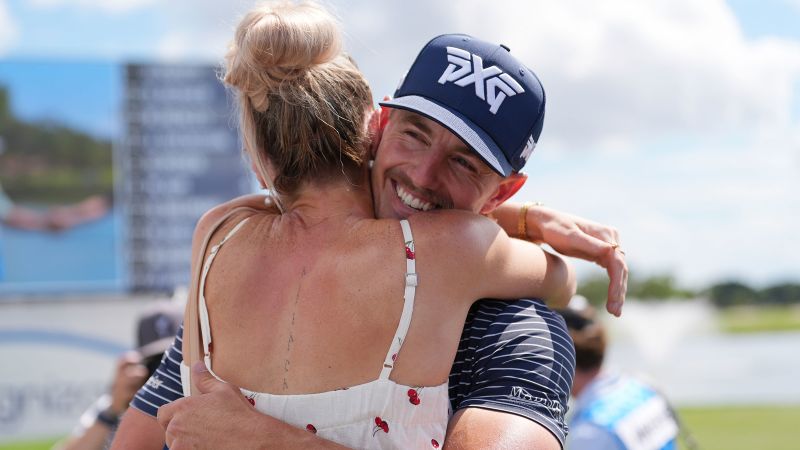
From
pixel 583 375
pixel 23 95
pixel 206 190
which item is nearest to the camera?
pixel 583 375

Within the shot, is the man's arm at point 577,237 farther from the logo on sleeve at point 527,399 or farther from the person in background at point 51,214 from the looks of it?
the person in background at point 51,214

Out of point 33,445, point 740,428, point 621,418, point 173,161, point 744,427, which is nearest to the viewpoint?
point 621,418

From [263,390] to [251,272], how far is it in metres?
0.24

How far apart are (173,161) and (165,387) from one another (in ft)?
38.6

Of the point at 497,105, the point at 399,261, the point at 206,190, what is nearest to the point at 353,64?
the point at 497,105

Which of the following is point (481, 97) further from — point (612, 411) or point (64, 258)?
point (64, 258)

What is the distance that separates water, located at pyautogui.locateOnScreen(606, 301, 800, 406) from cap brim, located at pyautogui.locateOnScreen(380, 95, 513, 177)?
49.4 feet

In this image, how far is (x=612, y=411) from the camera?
4066 millimetres

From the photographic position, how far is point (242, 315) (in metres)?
1.91

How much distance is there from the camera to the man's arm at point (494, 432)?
5.81 ft

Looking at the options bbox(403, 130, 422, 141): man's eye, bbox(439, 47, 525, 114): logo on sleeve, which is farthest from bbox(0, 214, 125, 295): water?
bbox(439, 47, 525, 114): logo on sleeve

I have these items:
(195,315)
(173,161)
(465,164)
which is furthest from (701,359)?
(195,315)

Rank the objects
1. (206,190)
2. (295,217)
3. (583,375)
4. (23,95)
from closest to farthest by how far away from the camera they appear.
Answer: (295,217) → (583,375) → (206,190) → (23,95)

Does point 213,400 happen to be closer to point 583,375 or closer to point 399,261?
point 399,261
